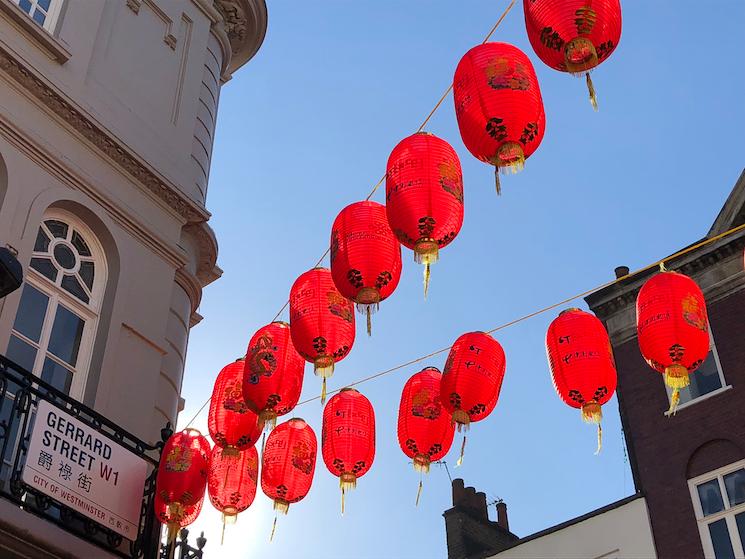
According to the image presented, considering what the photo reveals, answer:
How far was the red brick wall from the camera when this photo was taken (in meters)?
17.3

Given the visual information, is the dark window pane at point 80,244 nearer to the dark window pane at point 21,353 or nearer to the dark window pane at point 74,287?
the dark window pane at point 74,287

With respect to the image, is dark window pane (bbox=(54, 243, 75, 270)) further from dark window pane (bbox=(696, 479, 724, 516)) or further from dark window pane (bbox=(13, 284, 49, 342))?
dark window pane (bbox=(696, 479, 724, 516))

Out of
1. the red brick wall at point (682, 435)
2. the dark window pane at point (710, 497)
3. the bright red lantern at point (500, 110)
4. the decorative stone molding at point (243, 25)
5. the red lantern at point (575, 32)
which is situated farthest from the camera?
the red brick wall at point (682, 435)

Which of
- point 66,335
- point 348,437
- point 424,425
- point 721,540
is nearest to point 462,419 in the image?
point 424,425

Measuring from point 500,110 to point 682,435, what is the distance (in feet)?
39.9

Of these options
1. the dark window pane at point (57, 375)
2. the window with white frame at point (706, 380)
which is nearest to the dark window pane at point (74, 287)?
the dark window pane at point (57, 375)

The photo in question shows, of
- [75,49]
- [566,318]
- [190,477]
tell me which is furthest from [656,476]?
[75,49]

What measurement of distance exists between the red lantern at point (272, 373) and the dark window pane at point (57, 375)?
5.85ft

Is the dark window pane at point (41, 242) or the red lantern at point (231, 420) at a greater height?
the dark window pane at point (41, 242)

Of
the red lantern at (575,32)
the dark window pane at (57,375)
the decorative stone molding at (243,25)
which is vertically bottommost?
the dark window pane at (57,375)

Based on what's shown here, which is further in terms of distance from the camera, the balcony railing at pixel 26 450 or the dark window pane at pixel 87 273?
the dark window pane at pixel 87 273

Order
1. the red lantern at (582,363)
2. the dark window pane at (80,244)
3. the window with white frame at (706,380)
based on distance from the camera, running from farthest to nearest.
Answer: the window with white frame at (706,380), the dark window pane at (80,244), the red lantern at (582,363)

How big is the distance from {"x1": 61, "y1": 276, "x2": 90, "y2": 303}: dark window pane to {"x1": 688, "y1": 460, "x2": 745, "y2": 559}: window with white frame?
11.8 m

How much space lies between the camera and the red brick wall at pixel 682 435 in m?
17.3
